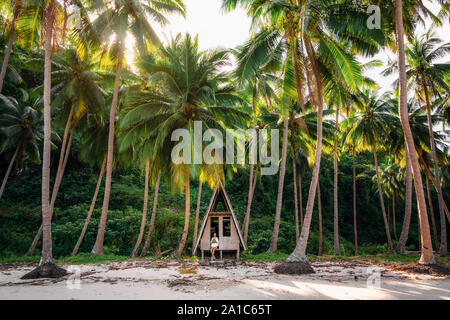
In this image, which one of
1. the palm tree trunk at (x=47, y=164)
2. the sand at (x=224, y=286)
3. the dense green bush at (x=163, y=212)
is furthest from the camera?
the dense green bush at (x=163, y=212)

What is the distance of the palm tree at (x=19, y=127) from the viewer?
18.2 metres

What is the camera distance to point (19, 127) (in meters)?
18.8

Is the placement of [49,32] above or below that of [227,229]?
above

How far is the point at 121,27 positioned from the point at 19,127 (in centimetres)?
1178

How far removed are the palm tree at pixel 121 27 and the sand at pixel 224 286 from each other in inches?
183

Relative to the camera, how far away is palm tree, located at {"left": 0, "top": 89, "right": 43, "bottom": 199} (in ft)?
59.8

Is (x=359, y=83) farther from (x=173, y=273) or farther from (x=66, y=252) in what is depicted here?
(x=66, y=252)

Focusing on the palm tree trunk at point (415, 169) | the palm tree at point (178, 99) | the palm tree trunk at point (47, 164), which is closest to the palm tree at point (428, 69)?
the palm tree trunk at point (415, 169)

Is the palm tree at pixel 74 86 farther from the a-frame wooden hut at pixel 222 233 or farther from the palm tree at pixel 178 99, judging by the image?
the a-frame wooden hut at pixel 222 233

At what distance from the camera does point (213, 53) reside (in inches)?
527

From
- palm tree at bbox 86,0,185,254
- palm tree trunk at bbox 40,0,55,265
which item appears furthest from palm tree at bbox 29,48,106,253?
palm tree trunk at bbox 40,0,55,265

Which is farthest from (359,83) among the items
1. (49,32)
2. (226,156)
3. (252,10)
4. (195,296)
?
(49,32)
